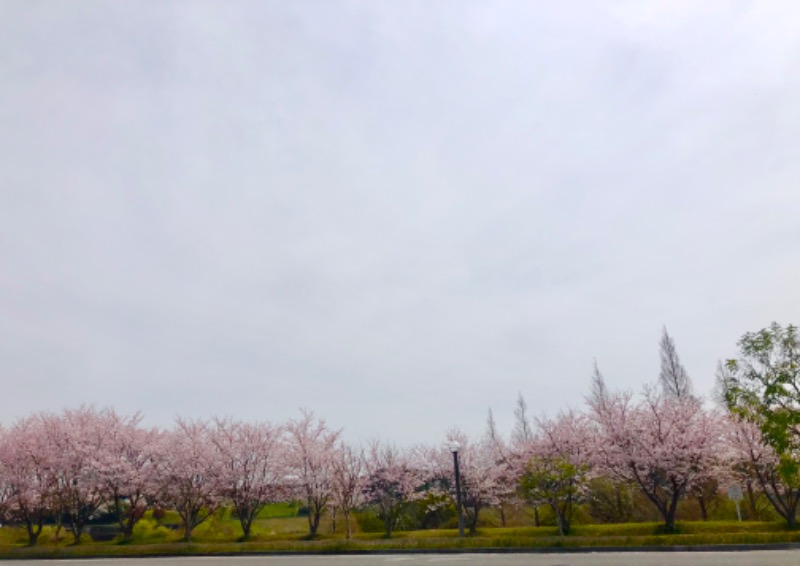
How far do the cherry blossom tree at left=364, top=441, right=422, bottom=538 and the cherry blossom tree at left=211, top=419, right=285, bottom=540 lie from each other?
5215 millimetres

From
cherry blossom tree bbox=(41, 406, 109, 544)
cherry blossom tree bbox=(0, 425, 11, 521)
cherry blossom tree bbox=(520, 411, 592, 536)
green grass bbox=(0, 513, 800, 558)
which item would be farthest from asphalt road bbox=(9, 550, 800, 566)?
cherry blossom tree bbox=(0, 425, 11, 521)

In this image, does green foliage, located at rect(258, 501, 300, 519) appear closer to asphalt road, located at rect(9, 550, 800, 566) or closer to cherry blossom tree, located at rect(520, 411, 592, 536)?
cherry blossom tree, located at rect(520, 411, 592, 536)

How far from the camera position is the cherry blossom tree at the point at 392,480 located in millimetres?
32281

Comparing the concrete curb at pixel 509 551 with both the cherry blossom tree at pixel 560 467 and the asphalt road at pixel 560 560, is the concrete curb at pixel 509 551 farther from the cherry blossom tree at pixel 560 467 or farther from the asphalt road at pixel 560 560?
the cherry blossom tree at pixel 560 467

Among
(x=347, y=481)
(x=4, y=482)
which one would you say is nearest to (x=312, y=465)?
(x=347, y=481)

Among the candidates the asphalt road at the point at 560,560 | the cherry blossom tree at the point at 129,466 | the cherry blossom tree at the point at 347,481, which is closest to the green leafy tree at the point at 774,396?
the asphalt road at the point at 560,560

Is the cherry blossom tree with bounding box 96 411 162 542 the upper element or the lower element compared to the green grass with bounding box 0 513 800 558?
upper

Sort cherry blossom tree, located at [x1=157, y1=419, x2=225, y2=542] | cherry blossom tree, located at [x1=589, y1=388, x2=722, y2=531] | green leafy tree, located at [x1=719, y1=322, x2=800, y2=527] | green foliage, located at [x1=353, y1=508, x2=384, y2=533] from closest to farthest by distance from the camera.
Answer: green leafy tree, located at [x1=719, y1=322, x2=800, y2=527] → cherry blossom tree, located at [x1=589, y1=388, x2=722, y2=531] → cherry blossom tree, located at [x1=157, y1=419, x2=225, y2=542] → green foliage, located at [x1=353, y1=508, x2=384, y2=533]

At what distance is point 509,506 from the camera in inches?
1369

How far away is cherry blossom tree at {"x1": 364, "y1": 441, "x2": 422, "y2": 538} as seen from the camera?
106 feet

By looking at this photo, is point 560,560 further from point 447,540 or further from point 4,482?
point 4,482

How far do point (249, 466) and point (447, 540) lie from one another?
45.7 feet

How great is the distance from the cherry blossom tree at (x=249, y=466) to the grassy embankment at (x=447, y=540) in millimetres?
1914

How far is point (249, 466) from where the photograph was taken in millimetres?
31562
